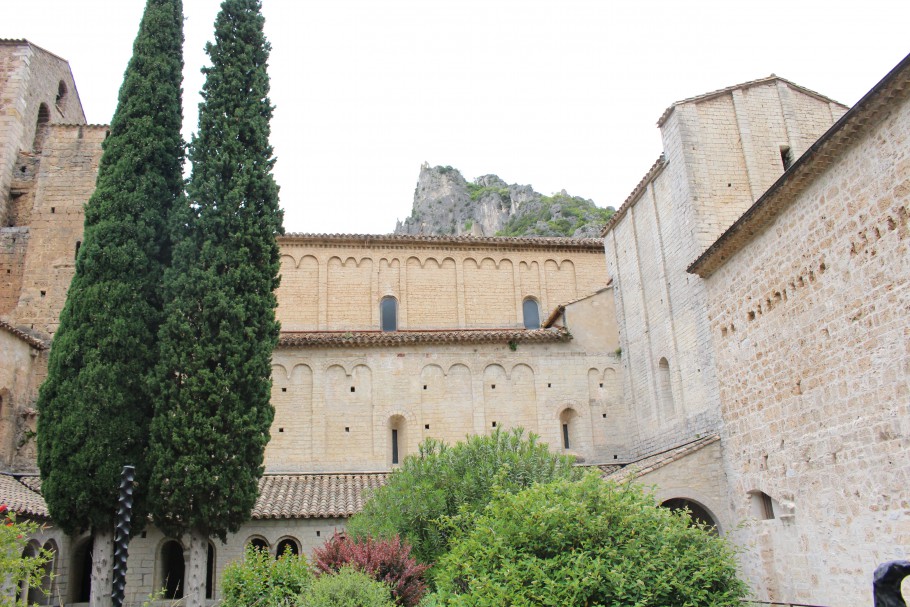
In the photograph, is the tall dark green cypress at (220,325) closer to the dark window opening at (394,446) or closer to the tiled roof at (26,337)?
the dark window opening at (394,446)

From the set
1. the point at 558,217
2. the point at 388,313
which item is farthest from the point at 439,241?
the point at 558,217

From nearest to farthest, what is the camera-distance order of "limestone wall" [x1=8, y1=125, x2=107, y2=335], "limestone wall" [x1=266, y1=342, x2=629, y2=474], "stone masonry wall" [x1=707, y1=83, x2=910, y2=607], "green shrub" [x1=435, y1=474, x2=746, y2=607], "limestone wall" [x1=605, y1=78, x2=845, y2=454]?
1. "green shrub" [x1=435, y1=474, x2=746, y2=607]
2. "stone masonry wall" [x1=707, y1=83, x2=910, y2=607]
3. "limestone wall" [x1=605, y1=78, x2=845, y2=454]
4. "limestone wall" [x1=266, y1=342, x2=629, y2=474]
5. "limestone wall" [x1=8, y1=125, x2=107, y2=335]

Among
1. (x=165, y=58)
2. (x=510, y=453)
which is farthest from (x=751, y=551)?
(x=165, y=58)

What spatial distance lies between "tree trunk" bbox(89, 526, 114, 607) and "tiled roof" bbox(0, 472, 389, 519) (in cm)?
217

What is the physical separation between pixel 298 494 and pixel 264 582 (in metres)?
6.36

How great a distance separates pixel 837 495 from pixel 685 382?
583 centimetres

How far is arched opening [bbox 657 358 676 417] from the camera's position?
19297 mm

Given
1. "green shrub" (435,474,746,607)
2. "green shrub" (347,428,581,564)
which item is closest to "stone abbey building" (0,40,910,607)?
"green shrub" (347,428,581,564)

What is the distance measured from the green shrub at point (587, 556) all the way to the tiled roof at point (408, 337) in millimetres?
11383

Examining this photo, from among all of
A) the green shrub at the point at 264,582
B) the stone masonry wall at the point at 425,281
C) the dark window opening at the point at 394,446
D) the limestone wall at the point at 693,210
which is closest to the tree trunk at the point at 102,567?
the green shrub at the point at 264,582

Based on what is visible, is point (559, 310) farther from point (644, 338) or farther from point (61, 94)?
point (61, 94)

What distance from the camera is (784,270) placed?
13711 mm

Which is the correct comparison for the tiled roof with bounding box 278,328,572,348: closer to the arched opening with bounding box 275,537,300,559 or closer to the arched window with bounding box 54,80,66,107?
the arched opening with bounding box 275,537,300,559

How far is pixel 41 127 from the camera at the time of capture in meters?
26.2
